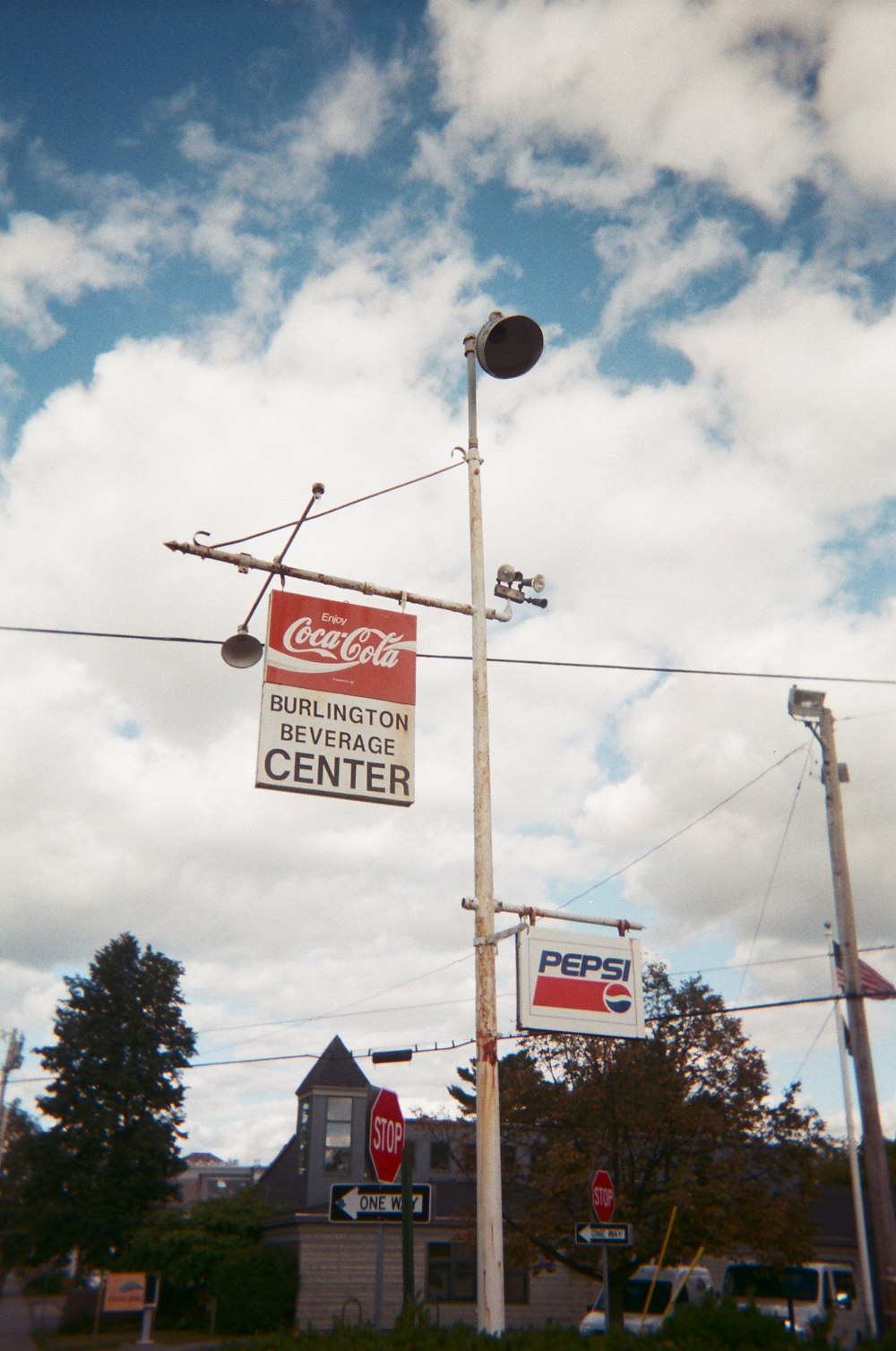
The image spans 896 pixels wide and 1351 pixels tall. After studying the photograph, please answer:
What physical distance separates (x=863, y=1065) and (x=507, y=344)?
11286 millimetres

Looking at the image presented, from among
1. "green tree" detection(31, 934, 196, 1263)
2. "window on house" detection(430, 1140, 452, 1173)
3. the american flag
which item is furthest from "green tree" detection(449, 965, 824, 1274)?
"green tree" detection(31, 934, 196, 1263)

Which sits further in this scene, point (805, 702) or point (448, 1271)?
point (448, 1271)

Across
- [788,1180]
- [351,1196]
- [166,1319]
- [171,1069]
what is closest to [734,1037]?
[788,1180]

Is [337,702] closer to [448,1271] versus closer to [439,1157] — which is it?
[448,1271]

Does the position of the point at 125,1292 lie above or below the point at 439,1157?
below

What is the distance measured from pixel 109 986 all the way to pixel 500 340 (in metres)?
44.9

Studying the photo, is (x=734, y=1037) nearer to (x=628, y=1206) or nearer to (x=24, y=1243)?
(x=628, y=1206)

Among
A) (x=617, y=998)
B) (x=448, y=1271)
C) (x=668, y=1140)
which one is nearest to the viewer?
(x=617, y=998)

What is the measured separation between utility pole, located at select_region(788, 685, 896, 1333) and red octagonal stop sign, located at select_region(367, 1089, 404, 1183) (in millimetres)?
8298

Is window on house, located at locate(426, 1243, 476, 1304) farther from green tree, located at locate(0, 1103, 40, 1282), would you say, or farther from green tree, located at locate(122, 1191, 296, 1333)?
green tree, located at locate(0, 1103, 40, 1282)

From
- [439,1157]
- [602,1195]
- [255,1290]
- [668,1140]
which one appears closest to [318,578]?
[602,1195]

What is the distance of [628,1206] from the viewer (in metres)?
24.6

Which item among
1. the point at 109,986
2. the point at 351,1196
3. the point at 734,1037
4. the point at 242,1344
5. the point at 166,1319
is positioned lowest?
the point at 166,1319

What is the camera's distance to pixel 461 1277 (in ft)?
118
